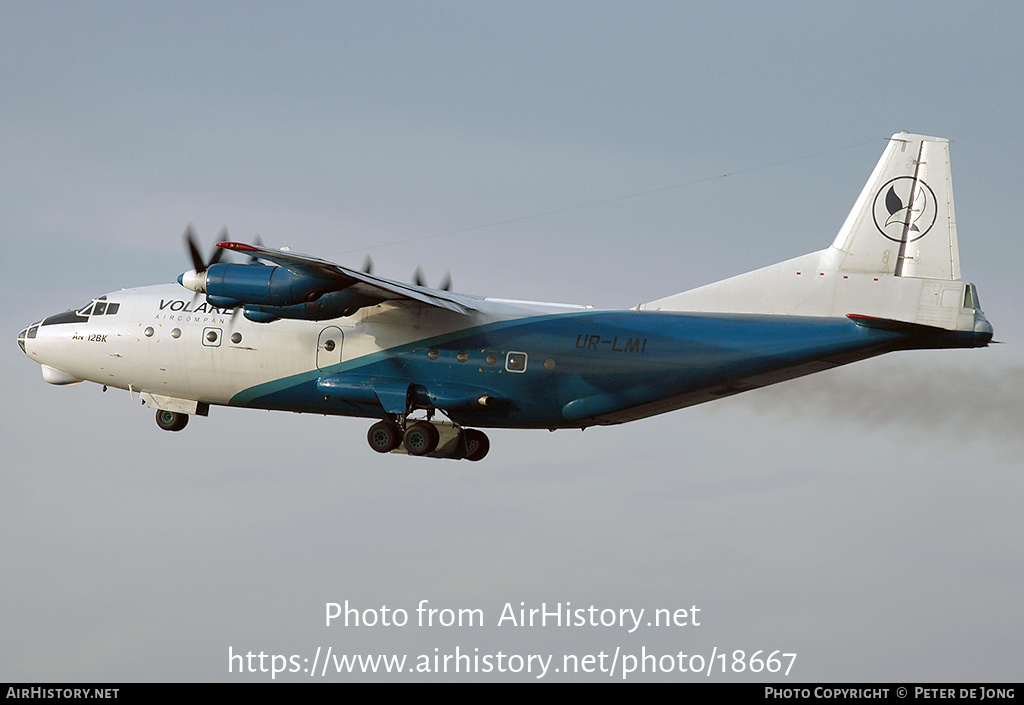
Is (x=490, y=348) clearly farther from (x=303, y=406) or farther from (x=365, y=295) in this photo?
(x=303, y=406)

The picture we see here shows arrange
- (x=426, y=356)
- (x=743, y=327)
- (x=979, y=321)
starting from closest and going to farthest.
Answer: (x=979, y=321) < (x=743, y=327) < (x=426, y=356)

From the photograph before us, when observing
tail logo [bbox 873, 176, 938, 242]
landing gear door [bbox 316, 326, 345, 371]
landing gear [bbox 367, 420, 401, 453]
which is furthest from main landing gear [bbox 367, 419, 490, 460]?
tail logo [bbox 873, 176, 938, 242]

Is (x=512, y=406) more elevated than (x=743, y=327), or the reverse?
(x=743, y=327)

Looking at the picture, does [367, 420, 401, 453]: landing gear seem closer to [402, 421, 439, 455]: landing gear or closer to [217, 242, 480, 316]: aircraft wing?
[402, 421, 439, 455]: landing gear

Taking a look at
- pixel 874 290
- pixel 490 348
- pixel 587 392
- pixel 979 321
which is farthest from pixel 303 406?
pixel 979 321

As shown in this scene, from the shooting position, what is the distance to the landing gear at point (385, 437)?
2605cm

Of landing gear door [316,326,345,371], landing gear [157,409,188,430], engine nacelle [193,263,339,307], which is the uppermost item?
engine nacelle [193,263,339,307]

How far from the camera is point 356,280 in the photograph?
24.0 metres

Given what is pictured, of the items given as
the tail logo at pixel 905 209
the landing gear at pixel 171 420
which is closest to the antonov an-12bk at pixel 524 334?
the tail logo at pixel 905 209

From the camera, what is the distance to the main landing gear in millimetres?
25922

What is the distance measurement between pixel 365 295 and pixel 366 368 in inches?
63.7

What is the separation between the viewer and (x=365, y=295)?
24891mm

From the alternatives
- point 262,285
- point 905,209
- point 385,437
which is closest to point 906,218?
point 905,209

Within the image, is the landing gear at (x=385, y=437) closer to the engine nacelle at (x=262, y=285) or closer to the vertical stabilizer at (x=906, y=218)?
the engine nacelle at (x=262, y=285)
